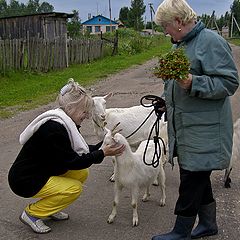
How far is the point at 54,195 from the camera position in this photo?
409cm

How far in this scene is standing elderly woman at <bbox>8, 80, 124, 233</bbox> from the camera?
155 inches

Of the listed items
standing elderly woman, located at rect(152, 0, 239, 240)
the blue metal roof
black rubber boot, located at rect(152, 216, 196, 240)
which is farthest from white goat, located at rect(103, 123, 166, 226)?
the blue metal roof

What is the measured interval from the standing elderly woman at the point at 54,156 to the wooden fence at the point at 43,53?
1092 centimetres

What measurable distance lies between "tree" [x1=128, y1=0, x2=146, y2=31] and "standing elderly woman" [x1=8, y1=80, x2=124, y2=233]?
71494 mm

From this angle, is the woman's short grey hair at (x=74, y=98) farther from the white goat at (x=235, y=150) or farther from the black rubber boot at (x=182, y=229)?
the white goat at (x=235, y=150)

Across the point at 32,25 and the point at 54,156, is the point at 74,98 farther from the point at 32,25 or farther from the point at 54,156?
the point at 32,25

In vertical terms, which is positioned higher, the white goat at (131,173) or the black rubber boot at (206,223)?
the white goat at (131,173)

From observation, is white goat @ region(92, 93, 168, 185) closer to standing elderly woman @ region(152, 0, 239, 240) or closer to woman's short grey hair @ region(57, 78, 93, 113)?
woman's short grey hair @ region(57, 78, 93, 113)

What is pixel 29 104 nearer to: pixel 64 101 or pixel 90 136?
pixel 90 136

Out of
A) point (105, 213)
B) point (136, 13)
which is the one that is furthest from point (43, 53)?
point (136, 13)

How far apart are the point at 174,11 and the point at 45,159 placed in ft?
5.91

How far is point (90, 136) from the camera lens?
25.2ft

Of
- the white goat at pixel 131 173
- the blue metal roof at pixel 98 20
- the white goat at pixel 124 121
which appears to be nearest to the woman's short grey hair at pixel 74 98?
the white goat at pixel 131 173

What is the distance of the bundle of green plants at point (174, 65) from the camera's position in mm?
3145
